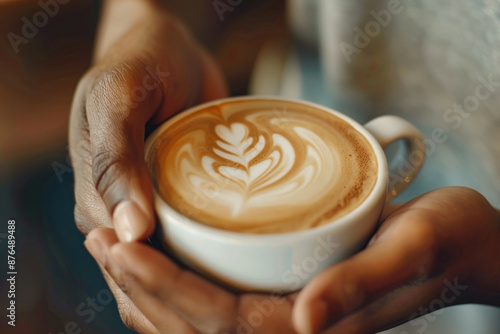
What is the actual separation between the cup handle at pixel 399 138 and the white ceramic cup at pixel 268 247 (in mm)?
121

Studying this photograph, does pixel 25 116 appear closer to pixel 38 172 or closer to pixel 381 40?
pixel 38 172

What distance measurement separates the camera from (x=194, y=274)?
1.55ft

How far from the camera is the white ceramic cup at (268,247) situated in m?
0.43

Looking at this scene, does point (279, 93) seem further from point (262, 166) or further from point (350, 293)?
point (350, 293)

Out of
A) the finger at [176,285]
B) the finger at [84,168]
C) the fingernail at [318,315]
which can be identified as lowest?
the finger at [84,168]

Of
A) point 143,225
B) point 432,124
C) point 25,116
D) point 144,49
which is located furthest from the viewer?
point 25,116

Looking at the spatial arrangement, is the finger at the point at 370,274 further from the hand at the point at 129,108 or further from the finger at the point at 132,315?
the finger at the point at 132,315

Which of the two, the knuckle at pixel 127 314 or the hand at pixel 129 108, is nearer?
the hand at pixel 129 108

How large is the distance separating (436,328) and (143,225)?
0.64 metres

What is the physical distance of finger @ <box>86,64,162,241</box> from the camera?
468 mm

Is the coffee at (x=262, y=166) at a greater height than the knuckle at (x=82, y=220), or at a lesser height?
greater

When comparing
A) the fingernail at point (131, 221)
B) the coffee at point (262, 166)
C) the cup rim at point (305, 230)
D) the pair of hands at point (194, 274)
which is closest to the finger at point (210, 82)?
the pair of hands at point (194, 274)

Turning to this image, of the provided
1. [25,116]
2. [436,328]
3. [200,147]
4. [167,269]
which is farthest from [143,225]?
[25,116]

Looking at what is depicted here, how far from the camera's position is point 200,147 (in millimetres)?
588
